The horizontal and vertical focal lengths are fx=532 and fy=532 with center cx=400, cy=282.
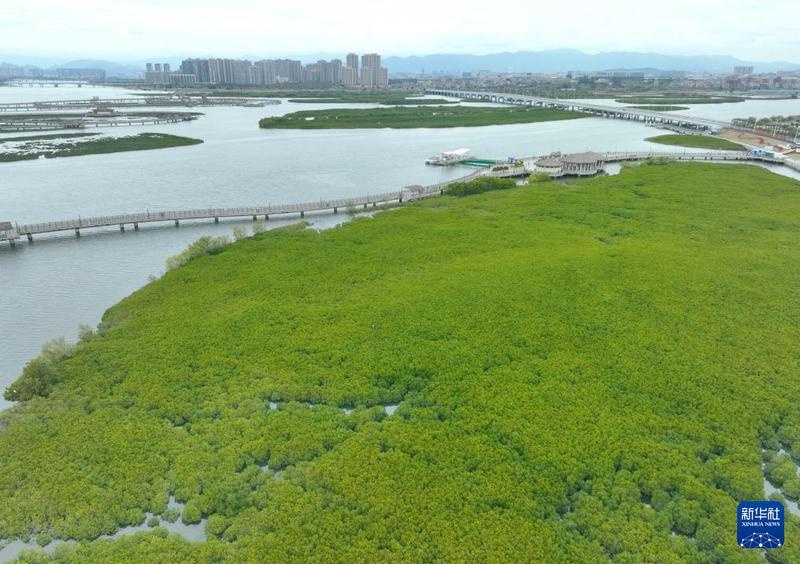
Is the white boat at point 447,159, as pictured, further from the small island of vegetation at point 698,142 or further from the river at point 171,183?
the small island of vegetation at point 698,142

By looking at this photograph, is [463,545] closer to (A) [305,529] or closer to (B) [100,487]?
(A) [305,529]

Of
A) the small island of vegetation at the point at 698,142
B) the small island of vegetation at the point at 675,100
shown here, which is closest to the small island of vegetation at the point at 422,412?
the small island of vegetation at the point at 698,142

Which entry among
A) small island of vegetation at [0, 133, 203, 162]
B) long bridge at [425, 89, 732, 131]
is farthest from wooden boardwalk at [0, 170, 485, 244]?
long bridge at [425, 89, 732, 131]

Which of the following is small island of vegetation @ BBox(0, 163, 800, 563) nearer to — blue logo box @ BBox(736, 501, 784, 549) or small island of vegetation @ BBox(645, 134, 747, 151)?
blue logo box @ BBox(736, 501, 784, 549)

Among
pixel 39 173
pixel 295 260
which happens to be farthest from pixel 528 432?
pixel 39 173

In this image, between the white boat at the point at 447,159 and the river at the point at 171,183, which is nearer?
the river at the point at 171,183
